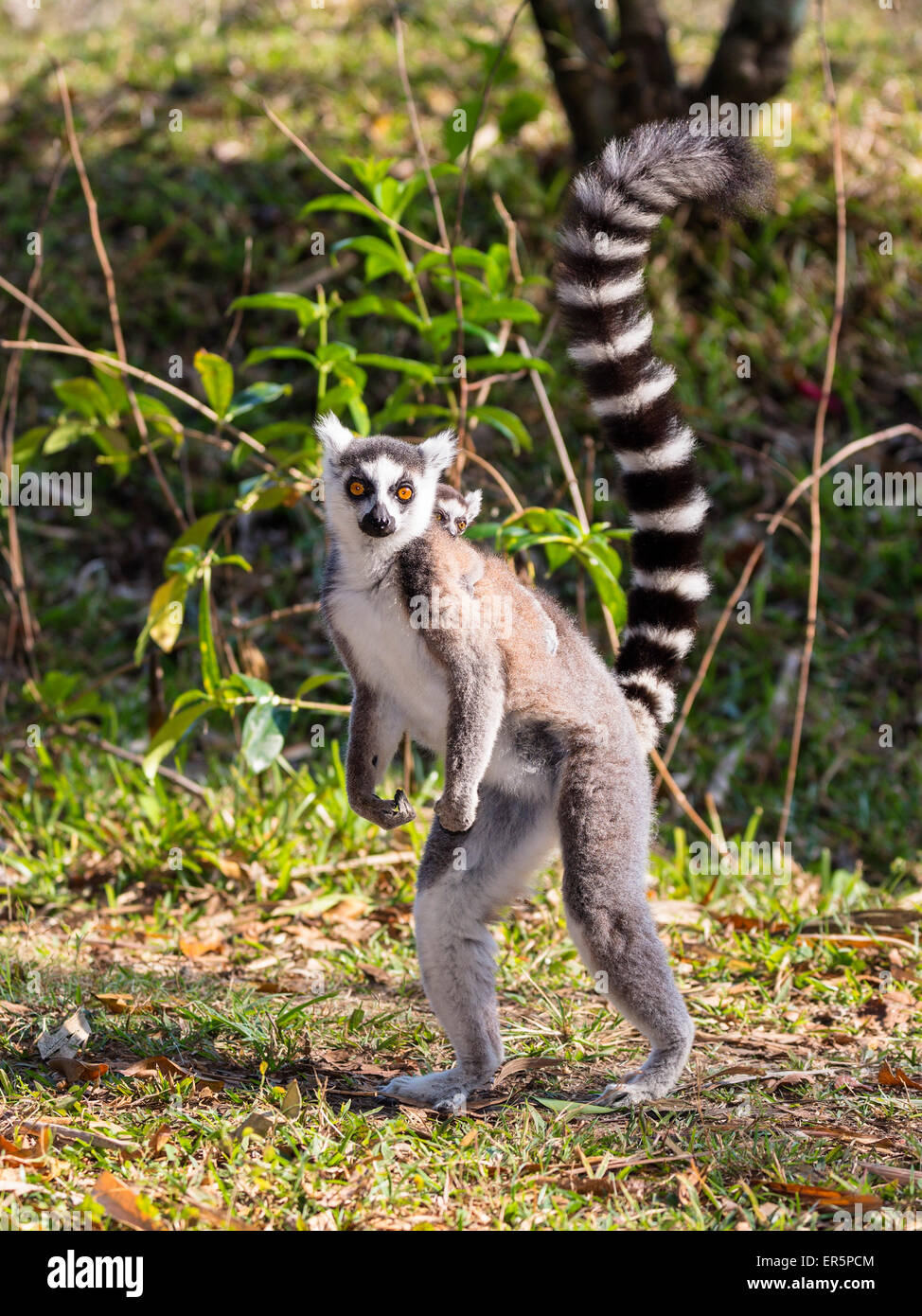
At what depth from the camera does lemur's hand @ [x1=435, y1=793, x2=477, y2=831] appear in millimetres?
2883

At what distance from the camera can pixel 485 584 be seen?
Result: 10.0ft

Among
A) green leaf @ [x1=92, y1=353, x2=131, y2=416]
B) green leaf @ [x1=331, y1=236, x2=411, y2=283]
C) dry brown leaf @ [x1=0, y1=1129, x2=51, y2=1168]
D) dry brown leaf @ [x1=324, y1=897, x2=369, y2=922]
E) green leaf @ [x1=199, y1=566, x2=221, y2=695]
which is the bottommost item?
dry brown leaf @ [x1=0, y1=1129, x2=51, y2=1168]

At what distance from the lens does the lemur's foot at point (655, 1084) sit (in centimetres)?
296

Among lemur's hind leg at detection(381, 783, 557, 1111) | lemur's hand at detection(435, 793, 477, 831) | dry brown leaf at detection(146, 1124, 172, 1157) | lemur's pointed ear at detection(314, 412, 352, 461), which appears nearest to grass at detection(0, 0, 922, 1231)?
dry brown leaf at detection(146, 1124, 172, 1157)

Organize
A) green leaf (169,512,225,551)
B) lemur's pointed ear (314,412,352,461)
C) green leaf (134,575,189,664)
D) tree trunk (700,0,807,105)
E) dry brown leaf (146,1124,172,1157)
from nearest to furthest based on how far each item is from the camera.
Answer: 1. dry brown leaf (146,1124,172,1157)
2. lemur's pointed ear (314,412,352,461)
3. green leaf (134,575,189,664)
4. green leaf (169,512,225,551)
5. tree trunk (700,0,807,105)

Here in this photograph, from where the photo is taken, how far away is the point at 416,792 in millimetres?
5070

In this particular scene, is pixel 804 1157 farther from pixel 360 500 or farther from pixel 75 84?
pixel 75 84

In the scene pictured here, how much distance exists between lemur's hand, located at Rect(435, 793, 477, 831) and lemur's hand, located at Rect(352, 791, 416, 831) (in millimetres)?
207

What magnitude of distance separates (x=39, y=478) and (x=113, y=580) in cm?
71

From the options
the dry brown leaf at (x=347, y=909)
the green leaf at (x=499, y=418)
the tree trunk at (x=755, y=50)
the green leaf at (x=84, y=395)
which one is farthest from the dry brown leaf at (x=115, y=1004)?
the tree trunk at (x=755, y=50)

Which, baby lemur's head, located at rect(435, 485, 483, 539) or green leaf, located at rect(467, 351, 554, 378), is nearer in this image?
baby lemur's head, located at rect(435, 485, 483, 539)

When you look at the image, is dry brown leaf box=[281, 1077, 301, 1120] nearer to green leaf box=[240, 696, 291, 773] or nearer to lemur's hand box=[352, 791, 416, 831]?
lemur's hand box=[352, 791, 416, 831]

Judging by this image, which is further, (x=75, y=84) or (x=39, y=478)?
(x=75, y=84)
